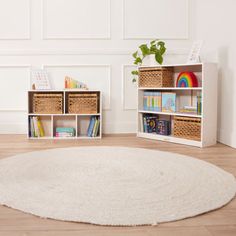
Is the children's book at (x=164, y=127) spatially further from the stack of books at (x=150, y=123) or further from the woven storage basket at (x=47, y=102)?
the woven storage basket at (x=47, y=102)

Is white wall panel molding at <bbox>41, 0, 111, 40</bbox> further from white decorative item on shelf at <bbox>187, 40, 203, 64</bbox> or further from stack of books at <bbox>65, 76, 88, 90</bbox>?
white decorative item on shelf at <bbox>187, 40, 203, 64</bbox>

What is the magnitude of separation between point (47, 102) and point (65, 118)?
0.33 metres

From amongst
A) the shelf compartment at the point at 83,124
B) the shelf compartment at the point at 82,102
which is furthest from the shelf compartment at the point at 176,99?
the shelf compartment at the point at 83,124

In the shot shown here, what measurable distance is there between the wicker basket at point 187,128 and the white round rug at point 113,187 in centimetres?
78

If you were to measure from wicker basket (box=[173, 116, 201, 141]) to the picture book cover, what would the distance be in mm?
116

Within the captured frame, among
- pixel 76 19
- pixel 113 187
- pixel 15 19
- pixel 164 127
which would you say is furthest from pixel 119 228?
pixel 15 19

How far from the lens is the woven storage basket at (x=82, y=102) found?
4.29m

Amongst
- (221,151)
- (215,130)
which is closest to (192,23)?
(215,130)

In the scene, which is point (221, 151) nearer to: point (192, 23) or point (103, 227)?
point (192, 23)

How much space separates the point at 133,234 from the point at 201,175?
1.02 metres

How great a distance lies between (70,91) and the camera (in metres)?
4.29

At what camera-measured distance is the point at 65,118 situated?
4.49 m

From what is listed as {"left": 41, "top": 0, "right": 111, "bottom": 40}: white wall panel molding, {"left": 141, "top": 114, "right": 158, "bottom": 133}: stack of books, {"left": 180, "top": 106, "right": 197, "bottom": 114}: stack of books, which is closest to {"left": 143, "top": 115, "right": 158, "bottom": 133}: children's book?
{"left": 141, "top": 114, "right": 158, "bottom": 133}: stack of books

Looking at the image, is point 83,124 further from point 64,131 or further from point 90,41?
point 90,41
